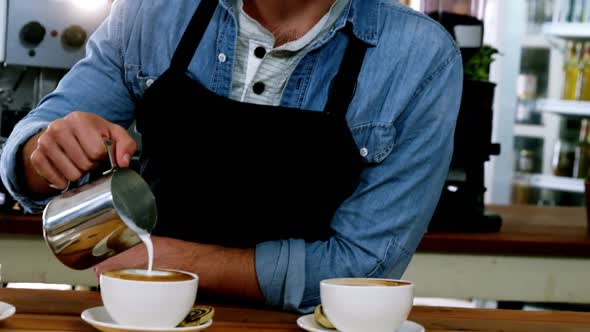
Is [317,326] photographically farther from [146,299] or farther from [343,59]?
[343,59]

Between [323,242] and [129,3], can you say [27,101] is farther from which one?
[323,242]

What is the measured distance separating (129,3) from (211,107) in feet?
0.88

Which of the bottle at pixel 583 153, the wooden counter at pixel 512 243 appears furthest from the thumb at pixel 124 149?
the bottle at pixel 583 153

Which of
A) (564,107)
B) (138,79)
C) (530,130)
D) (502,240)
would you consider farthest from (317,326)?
(530,130)

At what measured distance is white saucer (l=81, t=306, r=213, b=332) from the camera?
109 centimetres

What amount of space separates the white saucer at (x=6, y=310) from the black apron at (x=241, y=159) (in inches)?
18.0

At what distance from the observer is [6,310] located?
3.89ft

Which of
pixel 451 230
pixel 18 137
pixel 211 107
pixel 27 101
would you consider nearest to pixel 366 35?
pixel 211 107

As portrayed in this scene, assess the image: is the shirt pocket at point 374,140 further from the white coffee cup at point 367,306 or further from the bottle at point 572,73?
the bottle at point 572,73

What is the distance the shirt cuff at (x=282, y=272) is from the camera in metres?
1.41

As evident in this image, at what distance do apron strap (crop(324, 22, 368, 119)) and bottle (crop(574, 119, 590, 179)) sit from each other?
11.0 ft

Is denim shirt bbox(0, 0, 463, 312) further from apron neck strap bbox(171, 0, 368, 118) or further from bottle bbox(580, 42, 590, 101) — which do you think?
bottle bbox(580, 42, 590, 101)

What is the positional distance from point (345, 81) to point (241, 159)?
0.22m

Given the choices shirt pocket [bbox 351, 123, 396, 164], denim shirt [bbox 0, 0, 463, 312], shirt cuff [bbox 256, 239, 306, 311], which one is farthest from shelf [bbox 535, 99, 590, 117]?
shirt cuff [bbox 256, 239, 306, 311]
